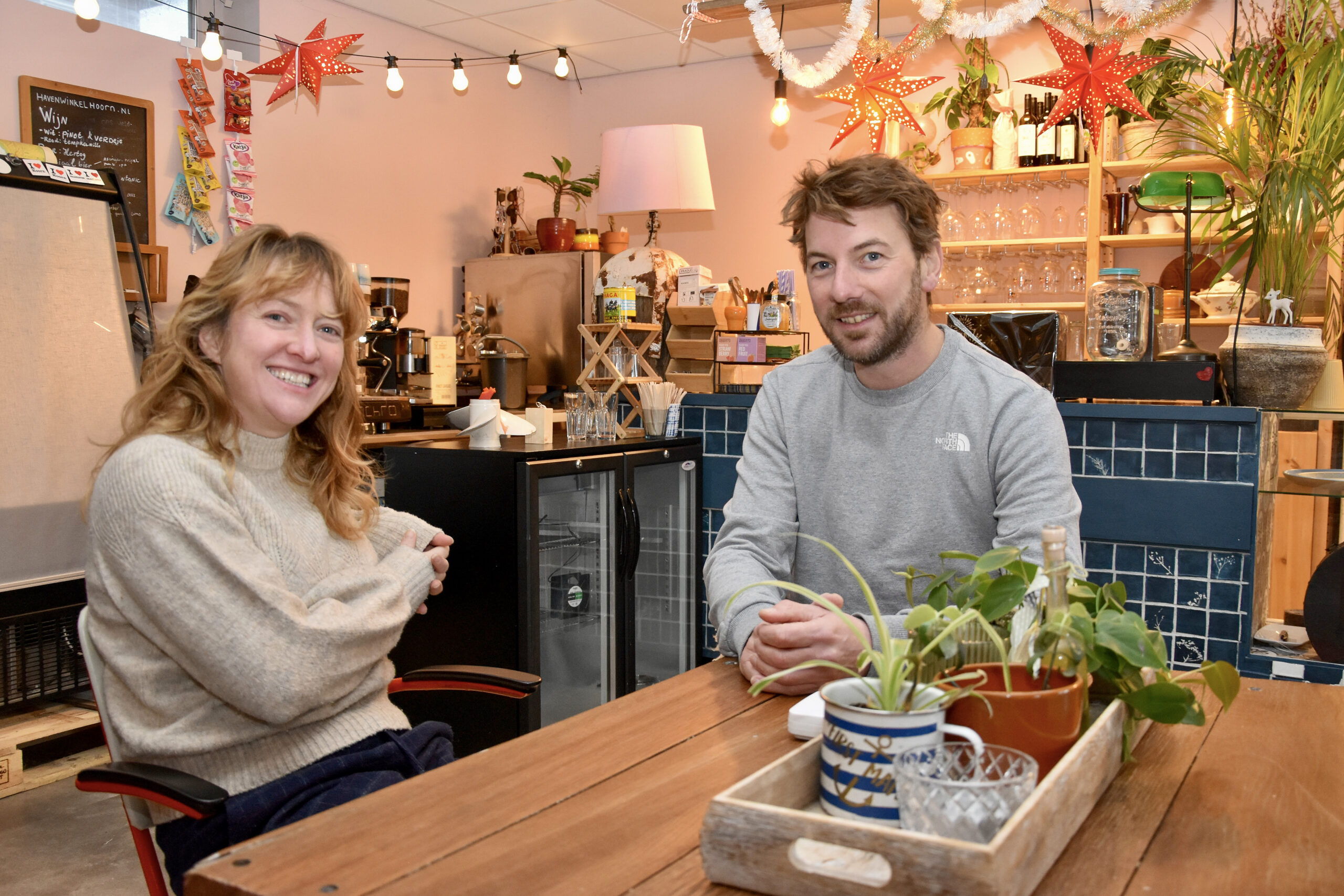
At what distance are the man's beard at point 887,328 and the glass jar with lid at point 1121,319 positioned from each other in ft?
3.66

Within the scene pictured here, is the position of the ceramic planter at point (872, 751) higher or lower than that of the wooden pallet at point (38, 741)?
higher

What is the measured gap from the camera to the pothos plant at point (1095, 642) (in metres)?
1.04

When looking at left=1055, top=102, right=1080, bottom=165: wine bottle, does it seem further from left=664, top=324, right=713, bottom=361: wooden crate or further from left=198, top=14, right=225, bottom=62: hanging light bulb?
left=198, top=14, right=225, bottom=62: hanging light bulb

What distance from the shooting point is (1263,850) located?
96cm

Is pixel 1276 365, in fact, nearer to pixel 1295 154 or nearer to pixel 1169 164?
pixel 1295 154

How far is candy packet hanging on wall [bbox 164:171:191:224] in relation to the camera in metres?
4.78

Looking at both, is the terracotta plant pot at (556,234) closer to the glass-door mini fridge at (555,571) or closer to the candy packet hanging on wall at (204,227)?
the candy packet hanging on wall at (204,227)

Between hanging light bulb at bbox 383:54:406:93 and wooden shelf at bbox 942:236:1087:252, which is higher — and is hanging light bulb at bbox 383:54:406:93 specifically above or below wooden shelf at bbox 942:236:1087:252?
above

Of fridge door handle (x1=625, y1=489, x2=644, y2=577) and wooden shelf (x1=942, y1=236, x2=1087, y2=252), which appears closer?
fridge door handle (x1=625, y1=489, x2=644, y2=577)

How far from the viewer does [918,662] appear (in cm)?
97

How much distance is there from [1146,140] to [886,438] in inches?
158

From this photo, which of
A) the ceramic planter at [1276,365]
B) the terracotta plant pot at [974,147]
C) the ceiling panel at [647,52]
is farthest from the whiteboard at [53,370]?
the terracotta plant pot at [974,147]

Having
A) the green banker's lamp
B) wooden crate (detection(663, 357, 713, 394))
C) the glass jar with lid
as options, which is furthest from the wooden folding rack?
the green banker's lamp

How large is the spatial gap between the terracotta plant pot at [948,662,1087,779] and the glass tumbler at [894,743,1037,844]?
0.10 metres
